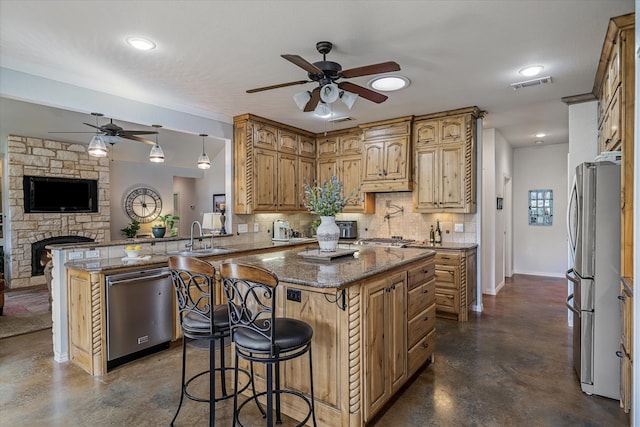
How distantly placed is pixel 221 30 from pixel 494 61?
2.26 m

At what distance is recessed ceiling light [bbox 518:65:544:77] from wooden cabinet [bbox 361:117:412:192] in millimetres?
1655

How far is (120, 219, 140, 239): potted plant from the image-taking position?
8008 mm

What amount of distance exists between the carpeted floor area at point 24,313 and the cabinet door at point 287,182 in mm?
3283

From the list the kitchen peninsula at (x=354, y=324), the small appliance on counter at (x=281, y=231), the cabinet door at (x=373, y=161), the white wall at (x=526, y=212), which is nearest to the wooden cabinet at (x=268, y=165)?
the small appliance on counter at (x=281, y=231)

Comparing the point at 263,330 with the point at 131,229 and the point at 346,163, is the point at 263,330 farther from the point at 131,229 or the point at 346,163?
the point at 131,229

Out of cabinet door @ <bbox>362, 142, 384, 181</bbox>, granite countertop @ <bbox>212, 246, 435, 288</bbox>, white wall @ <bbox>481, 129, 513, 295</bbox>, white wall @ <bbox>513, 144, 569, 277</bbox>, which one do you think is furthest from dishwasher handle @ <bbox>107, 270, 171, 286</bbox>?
white wall @ <bbox>513, 144, 569, 277</bbox>

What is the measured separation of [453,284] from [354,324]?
2.73m

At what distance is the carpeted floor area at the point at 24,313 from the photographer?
406cm

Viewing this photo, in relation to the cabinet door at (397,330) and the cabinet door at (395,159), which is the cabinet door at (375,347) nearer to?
the cabinet door at (397,330)

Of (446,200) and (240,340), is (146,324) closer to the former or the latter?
(240,340)

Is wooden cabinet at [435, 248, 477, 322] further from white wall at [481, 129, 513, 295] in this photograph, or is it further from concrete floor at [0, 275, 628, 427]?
white wall at [481, 129, 513, 295]

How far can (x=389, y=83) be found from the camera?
3.38 m

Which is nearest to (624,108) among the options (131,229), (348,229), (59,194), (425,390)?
(425,390)

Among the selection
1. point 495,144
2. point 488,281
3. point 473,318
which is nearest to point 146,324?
point 473,318
